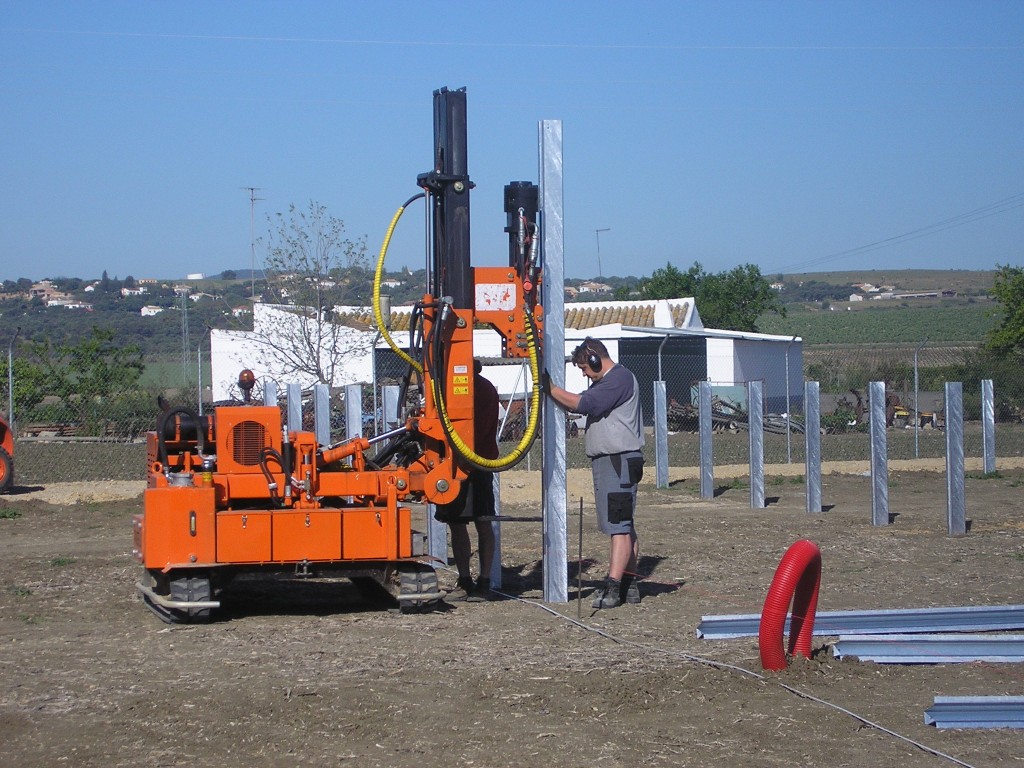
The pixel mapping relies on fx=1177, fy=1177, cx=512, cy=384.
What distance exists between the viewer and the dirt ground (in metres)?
5.24

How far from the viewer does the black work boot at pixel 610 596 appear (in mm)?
8516

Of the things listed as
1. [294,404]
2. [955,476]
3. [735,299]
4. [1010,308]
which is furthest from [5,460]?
[735,299]

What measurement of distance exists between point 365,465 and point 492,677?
2.58 meters

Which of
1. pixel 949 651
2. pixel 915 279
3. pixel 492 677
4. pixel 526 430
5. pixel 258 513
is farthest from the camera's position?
pixel 915 279

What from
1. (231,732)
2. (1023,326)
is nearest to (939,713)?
(231,732)

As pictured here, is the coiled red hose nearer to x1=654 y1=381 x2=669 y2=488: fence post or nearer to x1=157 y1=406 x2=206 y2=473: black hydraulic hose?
x1=157 y1=406 x2=206 y2=473: black hydraulic hose

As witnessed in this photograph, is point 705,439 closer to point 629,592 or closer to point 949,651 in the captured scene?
point 629,592

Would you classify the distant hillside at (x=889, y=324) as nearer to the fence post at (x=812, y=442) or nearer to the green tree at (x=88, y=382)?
the green tree at (x=88, y=382)

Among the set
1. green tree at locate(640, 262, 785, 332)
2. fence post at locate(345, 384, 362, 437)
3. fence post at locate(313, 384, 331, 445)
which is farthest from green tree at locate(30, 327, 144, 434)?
green tree at locate(640, 262, 785, 332)

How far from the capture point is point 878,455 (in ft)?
43.7

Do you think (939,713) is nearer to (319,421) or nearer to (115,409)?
(319,421)

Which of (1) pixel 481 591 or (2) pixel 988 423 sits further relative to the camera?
(2) pixel 988 423

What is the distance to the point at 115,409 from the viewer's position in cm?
2378

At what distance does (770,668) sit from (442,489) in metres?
2.88
